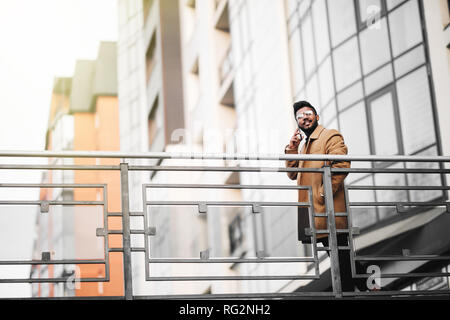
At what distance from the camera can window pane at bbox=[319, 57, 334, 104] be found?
1748 centimetres

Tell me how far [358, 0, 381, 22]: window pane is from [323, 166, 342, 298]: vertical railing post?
8827 mm

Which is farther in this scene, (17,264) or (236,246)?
(236,246)

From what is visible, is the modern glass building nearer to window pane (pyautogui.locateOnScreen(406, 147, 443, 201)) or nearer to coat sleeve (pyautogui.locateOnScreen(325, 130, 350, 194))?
window pane (pyautogui.locateOnScreen(406, 147, 443, 201))

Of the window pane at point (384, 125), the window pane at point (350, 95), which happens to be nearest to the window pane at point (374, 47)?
the window pane at point (350, 95)

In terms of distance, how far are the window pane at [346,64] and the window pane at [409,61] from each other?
125 cm

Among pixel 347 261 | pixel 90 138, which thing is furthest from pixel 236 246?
pixel 90 138

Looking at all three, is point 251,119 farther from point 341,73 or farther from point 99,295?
point 99,295

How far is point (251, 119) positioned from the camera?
76.0 feet

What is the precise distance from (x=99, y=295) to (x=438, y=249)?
23.0 ft

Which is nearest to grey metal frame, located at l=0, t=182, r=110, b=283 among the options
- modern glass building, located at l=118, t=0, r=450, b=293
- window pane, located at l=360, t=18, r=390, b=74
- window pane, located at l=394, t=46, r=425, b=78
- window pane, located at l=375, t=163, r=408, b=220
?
modern glass building, located at l=118, t=0, r=450, b=293

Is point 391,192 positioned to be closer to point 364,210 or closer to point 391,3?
point 364,210

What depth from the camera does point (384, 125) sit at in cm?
1547

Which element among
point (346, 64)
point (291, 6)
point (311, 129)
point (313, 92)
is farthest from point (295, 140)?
point (291, 6)
